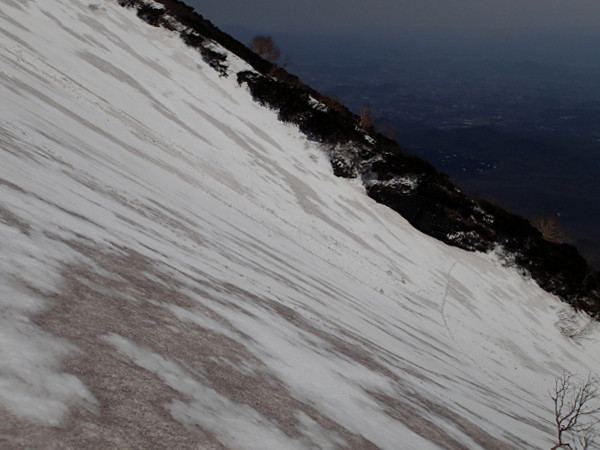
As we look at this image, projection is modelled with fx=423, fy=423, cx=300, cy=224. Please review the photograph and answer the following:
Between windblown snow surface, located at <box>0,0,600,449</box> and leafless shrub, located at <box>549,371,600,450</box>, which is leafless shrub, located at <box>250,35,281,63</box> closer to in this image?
windblown snow surface, located at <box>0,0,600,449</box>

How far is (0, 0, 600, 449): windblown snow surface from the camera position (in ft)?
13.8

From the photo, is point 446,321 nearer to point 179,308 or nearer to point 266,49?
point 179,308

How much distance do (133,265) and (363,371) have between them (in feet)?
18.0

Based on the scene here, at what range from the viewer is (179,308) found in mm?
6895

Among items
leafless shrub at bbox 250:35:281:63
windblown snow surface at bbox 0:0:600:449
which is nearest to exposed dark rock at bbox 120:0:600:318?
windblown snow surface at bbox 0:0:600:449

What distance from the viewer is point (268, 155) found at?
4050cm

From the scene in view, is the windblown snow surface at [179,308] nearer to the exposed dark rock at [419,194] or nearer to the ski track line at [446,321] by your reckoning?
the ski track line at [446,321]

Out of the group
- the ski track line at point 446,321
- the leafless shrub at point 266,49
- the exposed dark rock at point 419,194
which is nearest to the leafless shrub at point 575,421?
the ski track line at point 446,321

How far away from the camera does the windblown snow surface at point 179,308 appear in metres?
4.20

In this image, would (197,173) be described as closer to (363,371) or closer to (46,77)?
(46,77)

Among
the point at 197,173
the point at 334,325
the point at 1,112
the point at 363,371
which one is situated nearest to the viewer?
the point at 363,371

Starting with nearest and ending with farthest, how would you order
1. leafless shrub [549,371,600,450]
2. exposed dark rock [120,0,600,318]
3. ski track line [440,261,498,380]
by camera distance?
leafless shrub [549,371,600,450]
ski track line [440,261,498,380]
exposed dark rock [120,0,600,318]

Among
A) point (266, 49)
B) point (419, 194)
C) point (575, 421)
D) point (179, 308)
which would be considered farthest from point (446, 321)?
point (266, 49)

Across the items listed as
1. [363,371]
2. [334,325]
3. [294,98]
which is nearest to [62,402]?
[363,371]
